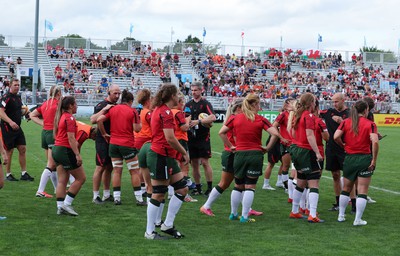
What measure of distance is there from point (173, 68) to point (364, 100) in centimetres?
4225

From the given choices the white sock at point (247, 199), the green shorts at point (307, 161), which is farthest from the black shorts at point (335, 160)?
the white sock at point (247, 199)

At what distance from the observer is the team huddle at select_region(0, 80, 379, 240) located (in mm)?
8320

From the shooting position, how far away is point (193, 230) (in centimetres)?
896

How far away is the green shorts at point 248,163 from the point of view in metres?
9.32

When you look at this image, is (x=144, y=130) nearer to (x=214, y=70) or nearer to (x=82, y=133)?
(x=82, y=133)

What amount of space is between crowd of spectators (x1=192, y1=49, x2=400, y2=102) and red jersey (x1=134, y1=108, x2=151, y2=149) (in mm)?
36041

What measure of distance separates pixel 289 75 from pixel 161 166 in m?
47.4

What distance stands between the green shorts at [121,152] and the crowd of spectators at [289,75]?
36.5m

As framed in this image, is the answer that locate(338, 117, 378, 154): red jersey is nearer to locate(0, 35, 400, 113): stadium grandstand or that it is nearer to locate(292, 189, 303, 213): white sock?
locate(292, 189, 303, 213): white sock

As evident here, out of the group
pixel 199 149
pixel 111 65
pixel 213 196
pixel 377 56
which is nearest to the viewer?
pixel 213 196

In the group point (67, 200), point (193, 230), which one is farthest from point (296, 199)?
point (67, 200)

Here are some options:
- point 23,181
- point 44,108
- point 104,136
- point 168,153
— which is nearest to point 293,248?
point 168,153

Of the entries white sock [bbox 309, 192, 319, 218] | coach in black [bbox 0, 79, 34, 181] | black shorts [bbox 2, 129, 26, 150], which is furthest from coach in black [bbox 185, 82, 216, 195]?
black shorts [bbox 2, 129, 26, 150]

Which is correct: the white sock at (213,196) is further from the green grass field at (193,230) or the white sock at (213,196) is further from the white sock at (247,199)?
the white sock at (247,199)
